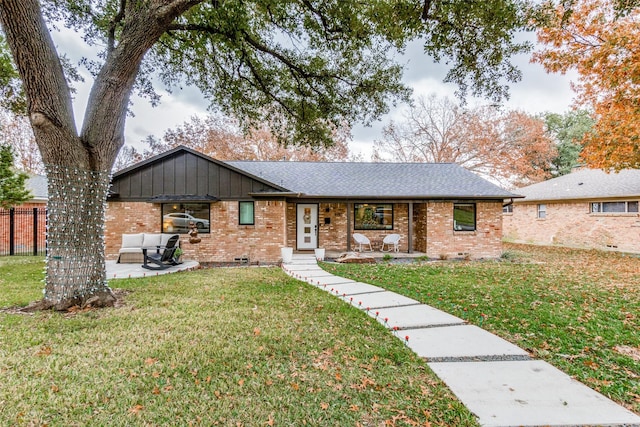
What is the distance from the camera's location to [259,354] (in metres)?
3.44

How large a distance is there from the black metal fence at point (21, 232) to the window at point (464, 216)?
1785cm

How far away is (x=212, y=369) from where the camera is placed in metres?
3.10

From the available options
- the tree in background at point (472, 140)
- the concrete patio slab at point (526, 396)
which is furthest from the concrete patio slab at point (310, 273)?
the tree in background at point (472, 140)

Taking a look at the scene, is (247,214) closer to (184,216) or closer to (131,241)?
(184,216)

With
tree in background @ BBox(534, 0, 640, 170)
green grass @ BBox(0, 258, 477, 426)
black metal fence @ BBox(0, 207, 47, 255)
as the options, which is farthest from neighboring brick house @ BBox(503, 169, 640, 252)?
black metal fence @ BBox(0, 207, 47, 255)

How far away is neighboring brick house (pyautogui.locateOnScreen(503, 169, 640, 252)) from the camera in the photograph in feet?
46.4

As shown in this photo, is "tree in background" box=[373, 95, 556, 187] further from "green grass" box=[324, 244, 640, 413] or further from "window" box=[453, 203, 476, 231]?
"green grass" box=[324, 244, 640, 413]

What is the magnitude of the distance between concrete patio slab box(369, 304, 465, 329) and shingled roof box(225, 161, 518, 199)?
6.91 metres

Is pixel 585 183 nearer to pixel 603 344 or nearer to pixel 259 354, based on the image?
pixel 603 344

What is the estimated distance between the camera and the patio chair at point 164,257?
348 inches

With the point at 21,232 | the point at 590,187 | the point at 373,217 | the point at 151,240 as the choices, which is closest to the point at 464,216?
the point at 373,217

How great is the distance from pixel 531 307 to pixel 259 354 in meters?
5.11

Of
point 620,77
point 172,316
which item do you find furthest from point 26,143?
point 620,77

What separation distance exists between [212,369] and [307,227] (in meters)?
10.3
